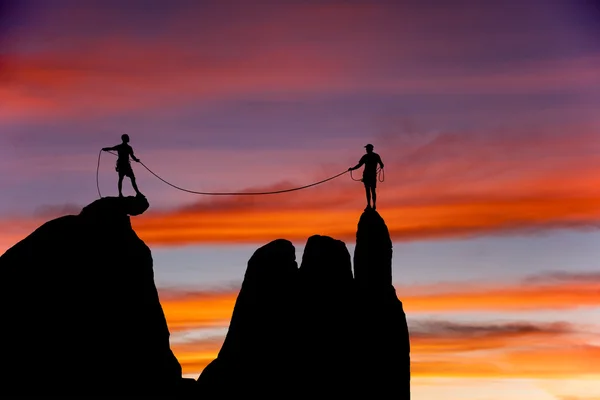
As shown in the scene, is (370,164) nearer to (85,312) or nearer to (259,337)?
(259,337)

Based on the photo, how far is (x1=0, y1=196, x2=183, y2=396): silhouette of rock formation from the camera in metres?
96.6

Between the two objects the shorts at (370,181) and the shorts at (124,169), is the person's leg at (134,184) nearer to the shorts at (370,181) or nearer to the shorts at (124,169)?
the shorts at (124,169)

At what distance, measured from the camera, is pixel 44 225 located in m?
100

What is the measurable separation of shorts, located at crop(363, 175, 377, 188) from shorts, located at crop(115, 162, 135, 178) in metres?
14.7

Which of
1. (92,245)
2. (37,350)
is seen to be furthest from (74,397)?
(92,245)

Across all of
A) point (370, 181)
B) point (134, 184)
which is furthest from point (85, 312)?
point (370, 181)

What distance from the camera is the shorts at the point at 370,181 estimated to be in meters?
95.6

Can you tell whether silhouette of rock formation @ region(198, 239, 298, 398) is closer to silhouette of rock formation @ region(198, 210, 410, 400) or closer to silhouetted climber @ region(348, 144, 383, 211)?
silhouette of rock formation @ region(198, 210, 410, 400)

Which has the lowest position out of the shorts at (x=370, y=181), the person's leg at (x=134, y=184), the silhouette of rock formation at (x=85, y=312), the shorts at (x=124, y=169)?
the silhouette of rock formation at (x=85, y=312)

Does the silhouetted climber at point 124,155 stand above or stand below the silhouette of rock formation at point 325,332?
above

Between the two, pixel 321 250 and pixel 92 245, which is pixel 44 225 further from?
pixel 321 250

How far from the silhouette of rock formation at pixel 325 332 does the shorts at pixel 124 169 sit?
1341cm

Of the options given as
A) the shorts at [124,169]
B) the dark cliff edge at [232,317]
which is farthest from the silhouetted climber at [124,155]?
the dark cliff edge at [232,317]

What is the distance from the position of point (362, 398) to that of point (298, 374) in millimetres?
4544
